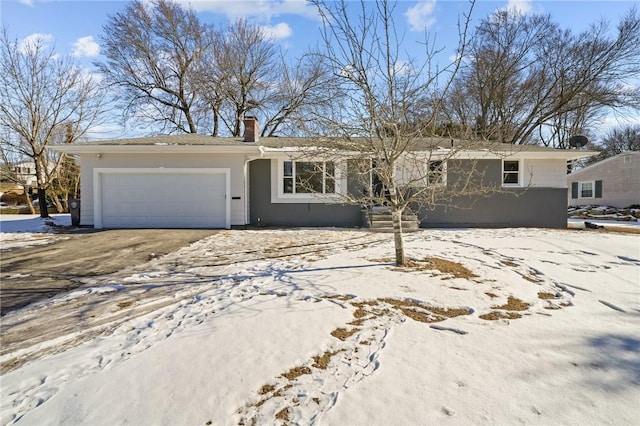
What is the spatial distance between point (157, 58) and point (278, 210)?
1690cm

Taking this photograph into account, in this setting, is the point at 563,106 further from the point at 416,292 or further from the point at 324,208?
the point at 416,292

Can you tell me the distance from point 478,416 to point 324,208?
32.2 feet

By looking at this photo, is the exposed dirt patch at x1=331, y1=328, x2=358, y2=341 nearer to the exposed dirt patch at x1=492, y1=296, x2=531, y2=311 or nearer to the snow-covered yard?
the snow-covered yard

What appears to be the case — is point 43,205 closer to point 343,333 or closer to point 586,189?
point 343,333

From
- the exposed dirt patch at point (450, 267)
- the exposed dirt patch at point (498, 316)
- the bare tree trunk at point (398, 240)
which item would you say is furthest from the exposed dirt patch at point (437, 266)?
the exposed dirt patch at point (498, 316)

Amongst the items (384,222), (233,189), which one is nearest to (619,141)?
(384,222)

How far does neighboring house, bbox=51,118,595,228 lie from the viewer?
1088 cm

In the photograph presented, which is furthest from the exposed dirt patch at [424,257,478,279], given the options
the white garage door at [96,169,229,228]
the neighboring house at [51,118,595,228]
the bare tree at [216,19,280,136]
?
the bare tree at [216,19,280,136]

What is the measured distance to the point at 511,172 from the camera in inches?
471

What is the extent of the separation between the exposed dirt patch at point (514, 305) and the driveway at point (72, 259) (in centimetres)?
572

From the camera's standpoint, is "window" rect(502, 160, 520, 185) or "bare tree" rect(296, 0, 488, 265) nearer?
"bare tree" rect(296, 0, 488, 265)

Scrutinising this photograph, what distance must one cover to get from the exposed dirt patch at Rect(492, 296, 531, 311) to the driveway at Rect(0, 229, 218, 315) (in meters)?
5.72

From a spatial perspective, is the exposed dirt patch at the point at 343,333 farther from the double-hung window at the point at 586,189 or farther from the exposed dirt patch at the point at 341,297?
the double-hung window at the point at 586,189

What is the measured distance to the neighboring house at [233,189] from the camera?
10.9 metres
